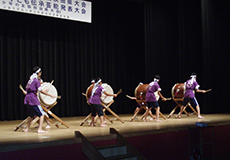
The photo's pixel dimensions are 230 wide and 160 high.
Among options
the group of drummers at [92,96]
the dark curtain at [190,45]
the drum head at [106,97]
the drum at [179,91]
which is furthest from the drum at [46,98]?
the dark curtain at [190,45]

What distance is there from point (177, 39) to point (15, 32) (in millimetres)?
5126

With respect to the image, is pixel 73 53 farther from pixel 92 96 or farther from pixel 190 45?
pixel 190 45

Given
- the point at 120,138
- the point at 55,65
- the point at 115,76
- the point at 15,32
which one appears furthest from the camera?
the point at 115,76

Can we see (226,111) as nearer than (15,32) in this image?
No

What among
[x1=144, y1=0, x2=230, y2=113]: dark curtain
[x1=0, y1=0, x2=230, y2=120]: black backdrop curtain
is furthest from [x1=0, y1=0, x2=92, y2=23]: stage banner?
[x1=144, y1=0, x2=230, y2=113]: dark curtain

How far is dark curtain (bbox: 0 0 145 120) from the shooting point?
765cm

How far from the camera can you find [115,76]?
9.71 m

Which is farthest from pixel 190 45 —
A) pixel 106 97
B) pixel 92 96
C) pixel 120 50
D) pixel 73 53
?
pixel 92 96

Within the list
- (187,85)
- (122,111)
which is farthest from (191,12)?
(122,111)

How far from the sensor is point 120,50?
984 centimetres

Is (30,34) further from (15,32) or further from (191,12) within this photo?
(191,12)

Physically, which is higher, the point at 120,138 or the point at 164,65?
the point at 164,65

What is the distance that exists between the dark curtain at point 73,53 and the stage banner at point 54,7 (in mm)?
771

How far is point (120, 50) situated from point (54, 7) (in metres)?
3.04
